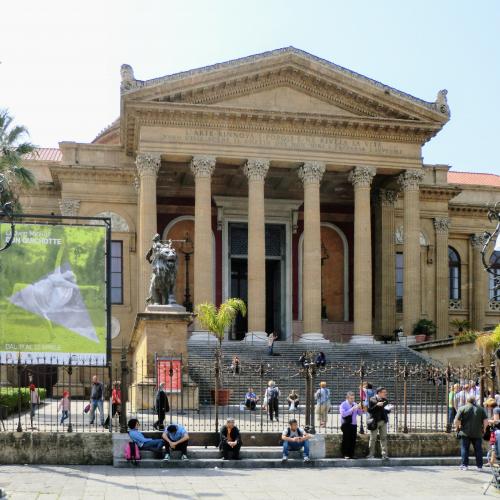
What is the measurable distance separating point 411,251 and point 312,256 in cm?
460

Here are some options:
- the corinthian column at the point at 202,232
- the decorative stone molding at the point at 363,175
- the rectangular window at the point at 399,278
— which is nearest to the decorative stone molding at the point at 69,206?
the corinthian column at the point at 202,232

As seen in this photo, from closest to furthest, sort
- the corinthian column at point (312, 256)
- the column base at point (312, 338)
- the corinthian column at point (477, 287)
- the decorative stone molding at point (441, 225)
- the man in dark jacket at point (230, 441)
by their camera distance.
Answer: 1. the man in dark jacket at point (230, 441)
2. the column base at point (312, 338)
3. the corinthian column at point (312, 256)
4. the decorative stone molding at point (441, 225)
5. the corinthian column at point (477, 287)

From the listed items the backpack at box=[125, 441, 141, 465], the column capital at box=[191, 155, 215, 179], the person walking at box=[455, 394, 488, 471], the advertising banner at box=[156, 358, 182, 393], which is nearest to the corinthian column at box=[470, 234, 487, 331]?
the column capital at box=[191, 155, 215, 179]

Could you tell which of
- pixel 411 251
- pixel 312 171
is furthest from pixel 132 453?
pixel 411 251

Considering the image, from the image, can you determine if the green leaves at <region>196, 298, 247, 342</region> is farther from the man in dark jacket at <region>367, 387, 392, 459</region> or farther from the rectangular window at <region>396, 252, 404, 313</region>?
the man in dark jacket at <region>367, 387, 392, 459</region>

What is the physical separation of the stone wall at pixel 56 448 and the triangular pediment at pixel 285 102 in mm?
22750

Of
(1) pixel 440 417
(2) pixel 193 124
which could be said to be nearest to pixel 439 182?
(2) pixel 193 124

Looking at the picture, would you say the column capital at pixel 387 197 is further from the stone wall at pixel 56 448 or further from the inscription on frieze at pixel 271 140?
the stone wall at pixel 56 448

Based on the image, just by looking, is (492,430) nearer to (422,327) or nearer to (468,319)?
(422,327)

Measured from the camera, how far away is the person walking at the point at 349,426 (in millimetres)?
18094

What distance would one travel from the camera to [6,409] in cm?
2381

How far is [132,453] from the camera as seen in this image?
17.2m

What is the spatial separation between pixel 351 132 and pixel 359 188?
7.98 feet

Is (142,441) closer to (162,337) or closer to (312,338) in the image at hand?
(162,337)
